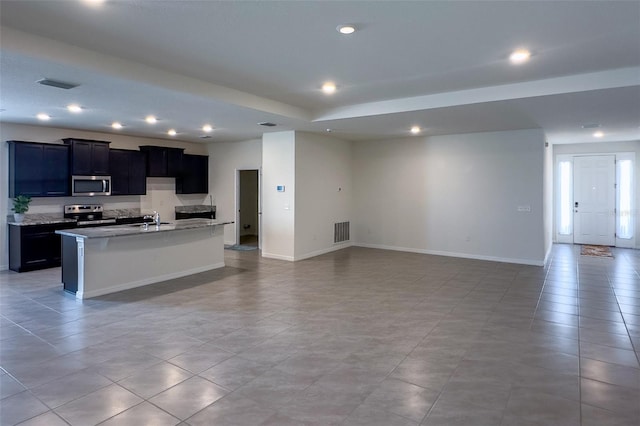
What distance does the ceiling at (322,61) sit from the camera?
9.98 ft

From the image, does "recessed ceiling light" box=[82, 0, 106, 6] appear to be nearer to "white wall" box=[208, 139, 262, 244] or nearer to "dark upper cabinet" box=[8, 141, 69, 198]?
"dark upper cabinet" box=[8, 141, 69, 198]

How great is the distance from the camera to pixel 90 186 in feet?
25.9

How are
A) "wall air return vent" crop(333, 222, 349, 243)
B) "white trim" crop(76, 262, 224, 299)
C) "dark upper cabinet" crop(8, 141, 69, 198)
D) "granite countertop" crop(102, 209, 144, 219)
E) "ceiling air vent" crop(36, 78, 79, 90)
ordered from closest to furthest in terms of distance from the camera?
1. "ceiling air vent" crop(36, 78, 79, 90)
2. "white trim" crop(76, 262, 224, 299)
3. "dark upper cabinet" crop(8, 141, 69, 198)
4. "granite countertop" crop(102, 209, 144, 219)
5. "wall air return vent" crop(333, 222, 349, 243)

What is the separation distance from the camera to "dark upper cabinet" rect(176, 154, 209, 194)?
9.83 meters

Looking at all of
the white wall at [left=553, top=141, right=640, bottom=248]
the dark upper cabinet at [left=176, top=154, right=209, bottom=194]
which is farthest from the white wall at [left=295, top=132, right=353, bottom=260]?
the white wall at [left=553, top=141, right=640, bottom=248]

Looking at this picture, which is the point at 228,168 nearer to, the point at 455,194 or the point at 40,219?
the point at 40,219

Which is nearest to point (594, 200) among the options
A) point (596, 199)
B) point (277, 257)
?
point (596, 199)

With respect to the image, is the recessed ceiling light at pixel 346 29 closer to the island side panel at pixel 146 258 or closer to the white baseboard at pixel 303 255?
the island side panel at pixel 146 258

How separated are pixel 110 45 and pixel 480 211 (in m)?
7.13

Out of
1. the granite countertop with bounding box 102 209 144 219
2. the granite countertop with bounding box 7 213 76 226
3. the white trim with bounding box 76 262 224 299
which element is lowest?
the white trim with bounding box 76 262 224 299

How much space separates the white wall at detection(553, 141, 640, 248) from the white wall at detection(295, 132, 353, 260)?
5748 millimetres

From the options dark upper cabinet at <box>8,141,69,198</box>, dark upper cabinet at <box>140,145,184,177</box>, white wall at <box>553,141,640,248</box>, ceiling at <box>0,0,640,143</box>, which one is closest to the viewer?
ceiling at <box>0,0,640,143</box>

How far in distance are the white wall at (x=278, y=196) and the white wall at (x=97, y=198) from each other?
291 cm

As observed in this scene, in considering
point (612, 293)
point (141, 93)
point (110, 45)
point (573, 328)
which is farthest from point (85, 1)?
point (612, 293)
